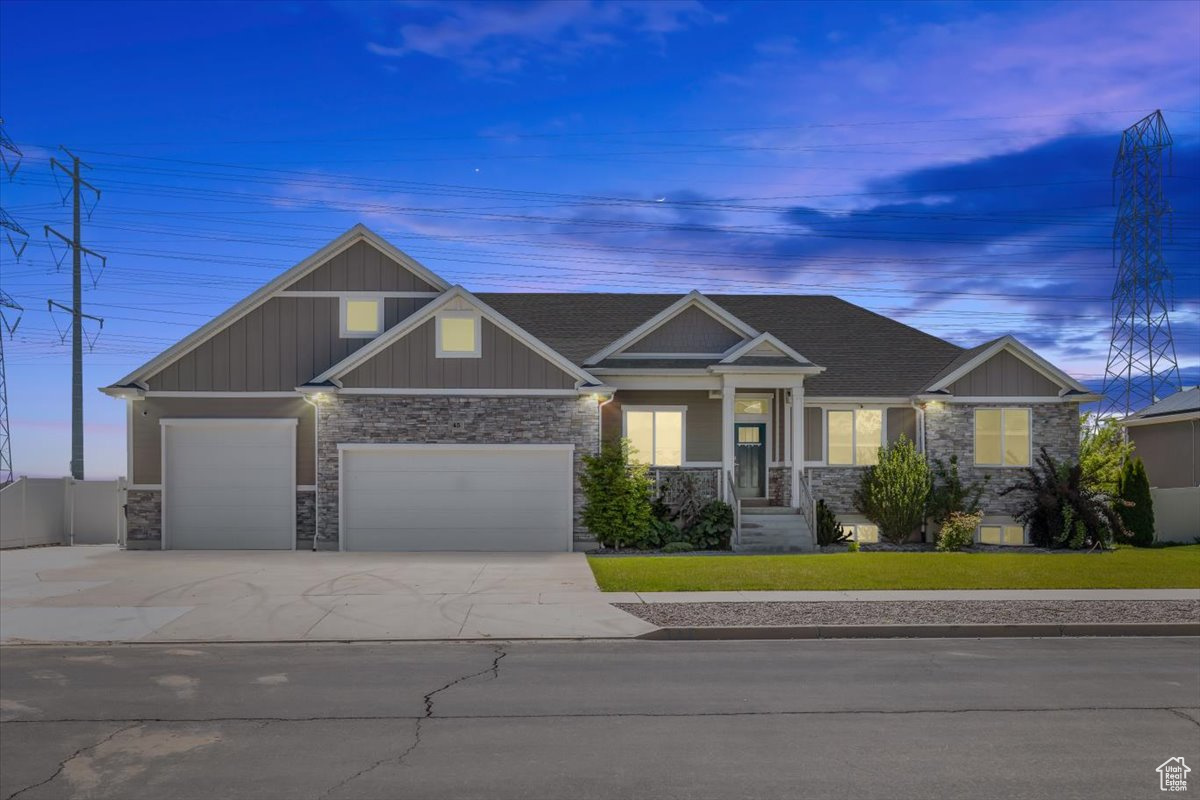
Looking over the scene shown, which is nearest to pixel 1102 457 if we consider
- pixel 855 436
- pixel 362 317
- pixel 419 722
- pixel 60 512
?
pixel 855 436

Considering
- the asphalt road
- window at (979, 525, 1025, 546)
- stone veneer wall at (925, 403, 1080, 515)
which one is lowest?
window at (979, 525, 1025, 546)

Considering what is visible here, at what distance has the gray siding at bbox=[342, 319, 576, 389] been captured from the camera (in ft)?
73.0

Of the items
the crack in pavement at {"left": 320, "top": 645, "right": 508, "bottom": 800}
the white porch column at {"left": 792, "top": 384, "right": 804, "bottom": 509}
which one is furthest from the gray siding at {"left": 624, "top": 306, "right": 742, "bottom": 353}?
the crack in pavement at {"left": 320, "top": 645, "right": 508, "bottom": 800}

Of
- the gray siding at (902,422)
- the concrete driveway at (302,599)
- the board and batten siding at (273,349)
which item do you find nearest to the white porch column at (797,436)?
the gray siding at (902,422)

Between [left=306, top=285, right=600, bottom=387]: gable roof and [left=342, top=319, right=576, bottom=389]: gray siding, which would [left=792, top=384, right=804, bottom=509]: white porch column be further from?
[left=342, top=319, right=576, bottom=389]: gray siding

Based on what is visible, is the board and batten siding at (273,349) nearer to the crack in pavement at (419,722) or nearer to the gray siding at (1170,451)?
the crack in pavement at (419,722)

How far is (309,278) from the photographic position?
77.4ft

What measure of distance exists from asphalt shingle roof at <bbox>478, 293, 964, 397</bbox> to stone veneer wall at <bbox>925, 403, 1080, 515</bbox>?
1031mm

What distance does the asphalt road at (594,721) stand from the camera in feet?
21.4

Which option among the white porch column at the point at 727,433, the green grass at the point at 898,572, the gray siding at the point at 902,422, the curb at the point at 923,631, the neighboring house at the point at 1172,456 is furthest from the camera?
the neighboring house at the point at 1172,456

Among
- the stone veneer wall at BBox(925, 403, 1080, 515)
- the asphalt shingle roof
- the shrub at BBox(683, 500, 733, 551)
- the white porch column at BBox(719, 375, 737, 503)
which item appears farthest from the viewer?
the asphalt shingle roof

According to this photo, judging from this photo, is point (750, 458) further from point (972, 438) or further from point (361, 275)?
point (361, 275)

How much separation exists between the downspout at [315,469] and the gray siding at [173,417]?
8 centimetres

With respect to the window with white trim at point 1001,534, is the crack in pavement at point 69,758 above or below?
above
